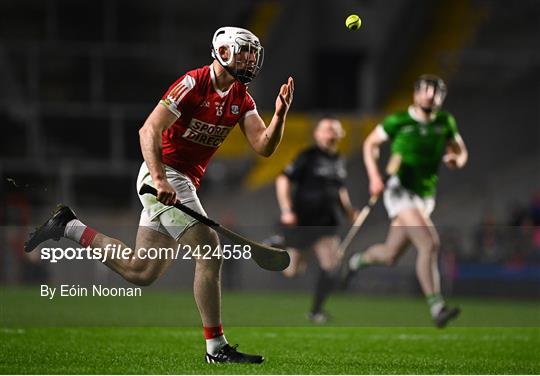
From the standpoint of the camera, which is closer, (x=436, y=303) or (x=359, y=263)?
(x=436, y=303)

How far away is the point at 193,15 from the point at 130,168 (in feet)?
10.4

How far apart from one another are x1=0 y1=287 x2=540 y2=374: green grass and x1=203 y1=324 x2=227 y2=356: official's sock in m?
0.15

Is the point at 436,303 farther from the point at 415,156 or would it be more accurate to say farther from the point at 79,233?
the point at 79,233

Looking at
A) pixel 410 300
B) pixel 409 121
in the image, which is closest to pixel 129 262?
pixel 409 121

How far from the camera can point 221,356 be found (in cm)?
708

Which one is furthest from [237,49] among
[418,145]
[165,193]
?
[418,145]

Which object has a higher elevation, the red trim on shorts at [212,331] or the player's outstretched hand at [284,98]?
the player's outstretched hand at [284,98]

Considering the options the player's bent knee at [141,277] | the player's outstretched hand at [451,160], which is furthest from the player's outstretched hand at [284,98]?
the player's outstretched hand at [451,160]

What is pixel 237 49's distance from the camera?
6953 mm

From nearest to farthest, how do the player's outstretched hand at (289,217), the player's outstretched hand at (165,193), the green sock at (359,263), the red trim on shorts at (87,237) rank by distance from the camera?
1. the player's outstretched hand at (165,193)
2. the red trim on shorts at (87,237)
3. the green sock at (359,263)
4. the player's outstretched hand at (289,217)

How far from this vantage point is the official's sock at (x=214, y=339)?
23.2 ft

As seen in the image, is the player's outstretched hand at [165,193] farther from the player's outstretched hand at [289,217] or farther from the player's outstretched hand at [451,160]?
the player's outstretched hand at [289,217]

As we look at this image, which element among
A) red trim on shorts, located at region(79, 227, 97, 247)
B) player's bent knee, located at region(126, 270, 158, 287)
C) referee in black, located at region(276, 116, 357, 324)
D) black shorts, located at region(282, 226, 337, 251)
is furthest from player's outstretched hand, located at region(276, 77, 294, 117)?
black shorts, located at region(282, 226, 337, 251)

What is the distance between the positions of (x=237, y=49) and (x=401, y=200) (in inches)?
162
